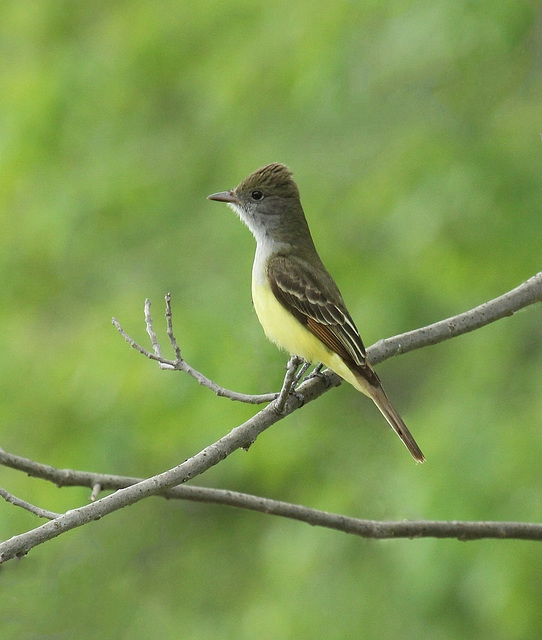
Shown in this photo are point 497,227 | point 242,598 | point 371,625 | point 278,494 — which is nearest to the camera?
point 497,227

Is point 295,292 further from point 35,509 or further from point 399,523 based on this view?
point 35,509

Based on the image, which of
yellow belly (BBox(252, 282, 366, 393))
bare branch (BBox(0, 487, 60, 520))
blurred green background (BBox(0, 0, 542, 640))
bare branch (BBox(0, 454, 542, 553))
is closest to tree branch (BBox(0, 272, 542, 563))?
bare branch (BBox(0, 454, 542, 553))

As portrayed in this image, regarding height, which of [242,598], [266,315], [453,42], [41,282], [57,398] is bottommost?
[242,598]

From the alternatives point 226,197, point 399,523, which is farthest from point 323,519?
point 226,197

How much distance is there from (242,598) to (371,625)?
1.40m

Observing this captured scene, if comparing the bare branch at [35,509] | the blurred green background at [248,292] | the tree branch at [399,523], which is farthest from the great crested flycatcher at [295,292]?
the bare branch at [35,509]

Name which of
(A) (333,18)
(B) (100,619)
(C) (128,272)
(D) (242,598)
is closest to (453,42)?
(A) (333,18)

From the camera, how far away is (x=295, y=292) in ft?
16.3

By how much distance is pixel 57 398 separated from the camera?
613 cm

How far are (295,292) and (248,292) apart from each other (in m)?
1.04

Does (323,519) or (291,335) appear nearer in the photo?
(323,519)

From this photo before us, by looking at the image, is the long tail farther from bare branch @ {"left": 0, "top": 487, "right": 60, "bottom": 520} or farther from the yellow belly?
bare branch @ {"left": 0, "top": 487, "right": 60, "bottom": 520}

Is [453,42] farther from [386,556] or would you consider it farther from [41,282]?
[41,282]

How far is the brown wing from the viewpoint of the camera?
4738 mm
